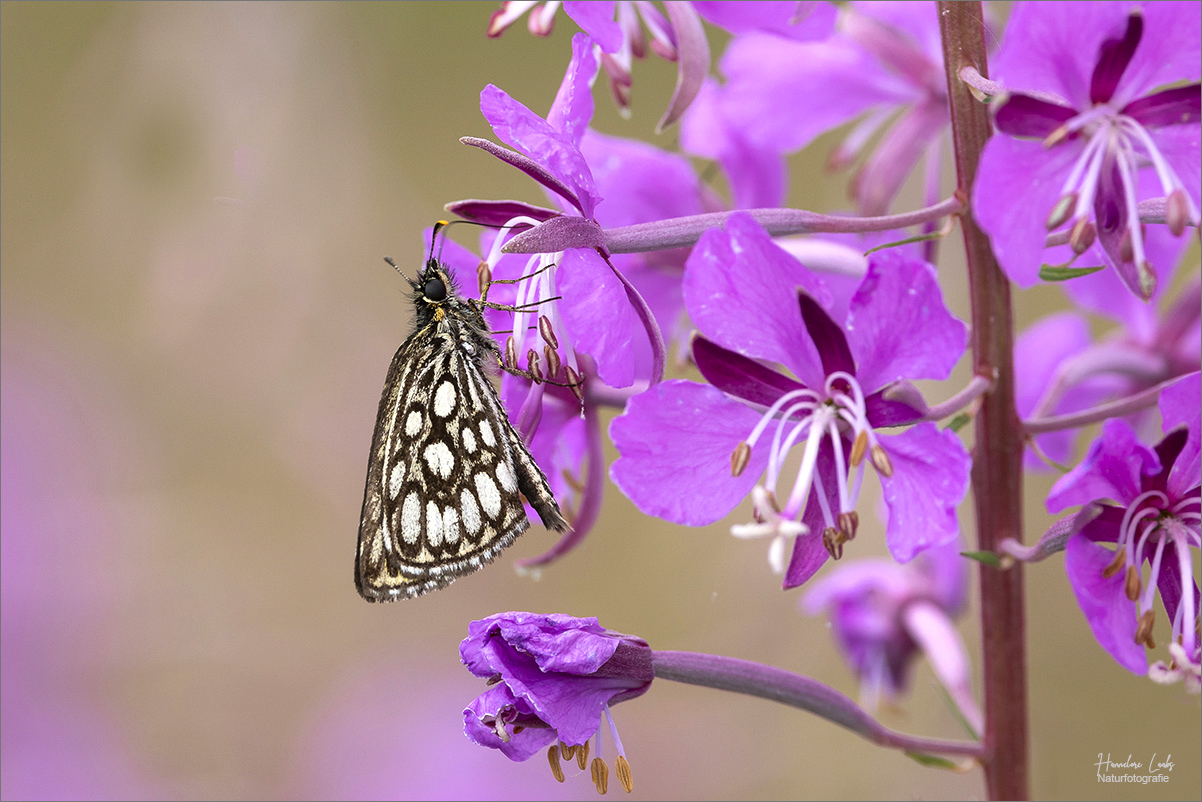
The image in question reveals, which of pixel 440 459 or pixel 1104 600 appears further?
pixel 440 459

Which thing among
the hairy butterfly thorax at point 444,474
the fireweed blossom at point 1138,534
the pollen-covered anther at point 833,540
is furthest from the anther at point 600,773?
the fireweed blossom at point 1138,534

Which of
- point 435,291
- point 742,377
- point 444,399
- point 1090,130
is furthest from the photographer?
point 435,291

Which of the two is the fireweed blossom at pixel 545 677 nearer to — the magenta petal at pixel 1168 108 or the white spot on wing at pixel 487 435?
the white spot on wing at pixel 487 435

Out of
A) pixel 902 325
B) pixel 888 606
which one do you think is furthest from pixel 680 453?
pixel 888 606

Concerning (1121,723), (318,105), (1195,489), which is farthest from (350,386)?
(1195,489)

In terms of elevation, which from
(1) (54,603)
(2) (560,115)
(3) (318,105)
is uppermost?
(3) (318,105)

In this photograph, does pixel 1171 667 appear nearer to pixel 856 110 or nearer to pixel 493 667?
pixel 493 667

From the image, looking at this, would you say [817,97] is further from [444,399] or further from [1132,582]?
[1132,582]

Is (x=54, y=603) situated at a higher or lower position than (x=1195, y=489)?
lower
